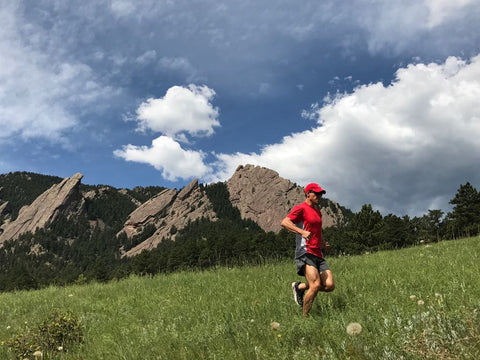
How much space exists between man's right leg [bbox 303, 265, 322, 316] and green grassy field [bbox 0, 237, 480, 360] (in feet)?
0.53

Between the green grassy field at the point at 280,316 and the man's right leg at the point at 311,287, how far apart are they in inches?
6.4

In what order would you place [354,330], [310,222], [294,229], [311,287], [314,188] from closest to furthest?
[354,330] → [311,287] → [294,229] → [310,222] → [314,188]

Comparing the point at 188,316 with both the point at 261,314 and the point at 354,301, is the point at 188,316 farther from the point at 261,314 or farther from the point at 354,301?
the point at 354,301

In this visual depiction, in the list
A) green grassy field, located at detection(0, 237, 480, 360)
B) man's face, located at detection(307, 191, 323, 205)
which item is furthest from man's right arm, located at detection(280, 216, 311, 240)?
green grassy field, located at detection(0, 237, 480, 360)

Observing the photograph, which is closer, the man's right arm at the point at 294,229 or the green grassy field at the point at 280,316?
the green grassy field at the point at 280,316

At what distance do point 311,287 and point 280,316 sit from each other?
2.45 feet

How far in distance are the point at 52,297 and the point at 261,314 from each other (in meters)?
8.66

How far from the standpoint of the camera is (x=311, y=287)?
18.1ft

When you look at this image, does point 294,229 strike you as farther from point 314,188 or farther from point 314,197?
point 314,188

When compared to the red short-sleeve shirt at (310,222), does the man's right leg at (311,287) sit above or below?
below

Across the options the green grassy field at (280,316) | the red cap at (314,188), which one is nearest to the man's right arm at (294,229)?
the red cap at (314,188)

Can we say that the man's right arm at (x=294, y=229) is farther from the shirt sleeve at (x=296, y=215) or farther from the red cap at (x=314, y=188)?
the red cap at (x=314, y=188)

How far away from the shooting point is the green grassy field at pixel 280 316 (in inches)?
144

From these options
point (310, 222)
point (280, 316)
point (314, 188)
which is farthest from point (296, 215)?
point (280, 316)
